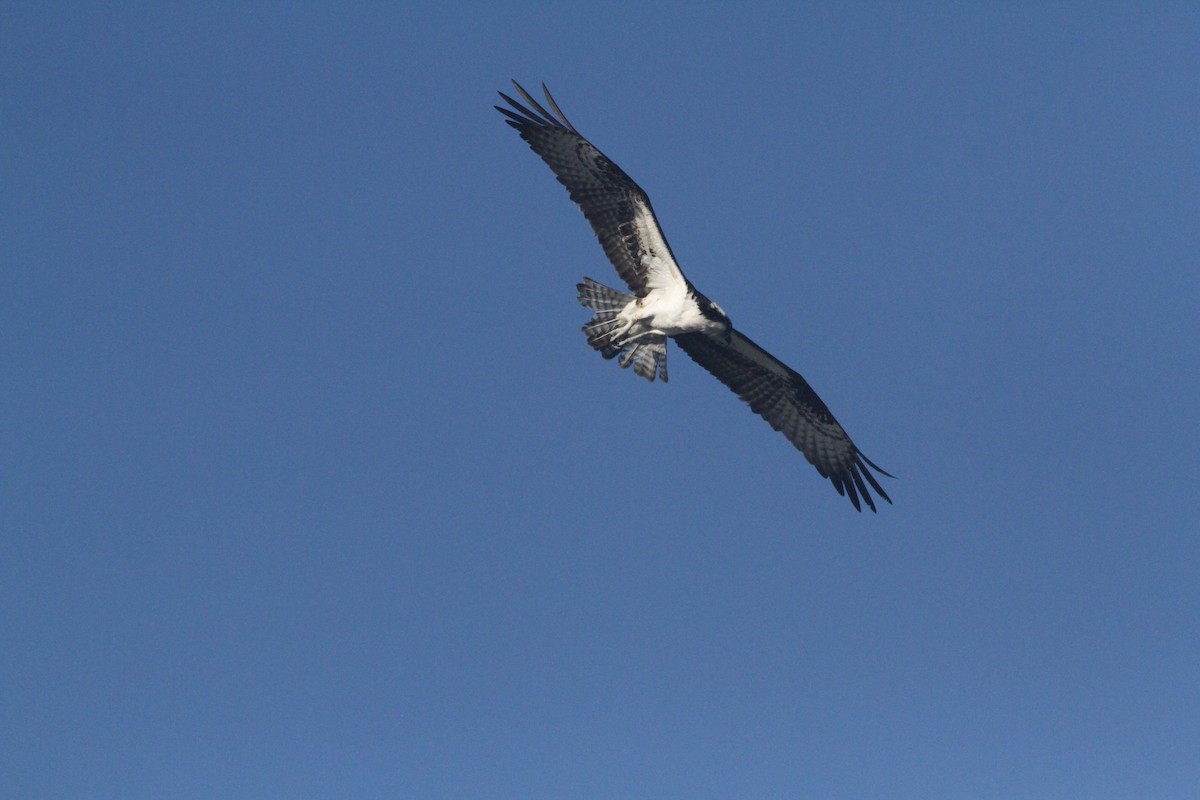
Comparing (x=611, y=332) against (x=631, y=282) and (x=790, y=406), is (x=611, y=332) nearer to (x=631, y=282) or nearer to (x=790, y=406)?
(x=631, y=282)

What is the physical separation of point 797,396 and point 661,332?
7.74ft

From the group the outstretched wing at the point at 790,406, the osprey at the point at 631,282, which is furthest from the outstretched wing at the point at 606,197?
the outstretched wing at the point at 790,406

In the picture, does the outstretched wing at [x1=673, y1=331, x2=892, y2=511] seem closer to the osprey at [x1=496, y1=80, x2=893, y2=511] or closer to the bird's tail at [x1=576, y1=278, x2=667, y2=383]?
the osprey at [x1=496, y1=80, x2=893, y2=511]

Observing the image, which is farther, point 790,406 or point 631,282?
point 790,406

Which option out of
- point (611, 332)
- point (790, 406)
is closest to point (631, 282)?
point (611, 332)

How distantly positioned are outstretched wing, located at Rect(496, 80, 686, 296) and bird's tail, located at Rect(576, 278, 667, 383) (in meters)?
0.31

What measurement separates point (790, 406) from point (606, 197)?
3851 mm

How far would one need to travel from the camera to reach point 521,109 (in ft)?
45.6

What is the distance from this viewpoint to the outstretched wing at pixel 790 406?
15.4 m

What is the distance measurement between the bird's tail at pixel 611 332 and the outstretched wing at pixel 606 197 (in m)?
0.31

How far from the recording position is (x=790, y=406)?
16.0 m

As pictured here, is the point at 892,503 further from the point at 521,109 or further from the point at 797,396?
the point at 521,109

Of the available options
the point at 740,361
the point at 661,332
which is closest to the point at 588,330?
the point at 661,332

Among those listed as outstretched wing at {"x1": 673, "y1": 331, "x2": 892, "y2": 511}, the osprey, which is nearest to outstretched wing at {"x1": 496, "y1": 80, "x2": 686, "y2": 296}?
the osprey
